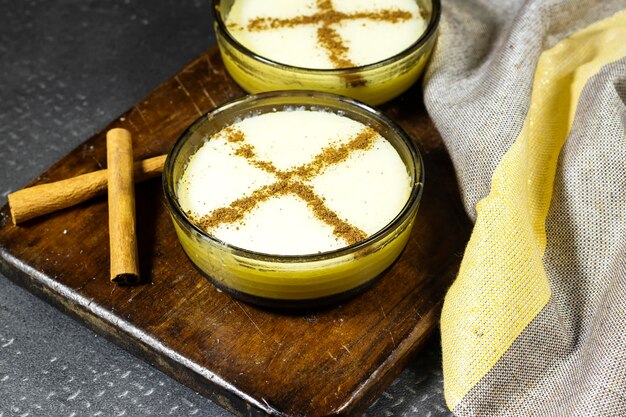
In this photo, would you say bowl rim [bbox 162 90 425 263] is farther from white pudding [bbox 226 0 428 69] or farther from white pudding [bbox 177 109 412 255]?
white pudding [bbox 226 0 428 69]

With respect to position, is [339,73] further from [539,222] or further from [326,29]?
[539,222]

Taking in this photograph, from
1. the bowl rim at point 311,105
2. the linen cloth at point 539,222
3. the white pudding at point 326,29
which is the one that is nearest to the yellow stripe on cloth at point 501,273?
the linen cloth at point 539,222

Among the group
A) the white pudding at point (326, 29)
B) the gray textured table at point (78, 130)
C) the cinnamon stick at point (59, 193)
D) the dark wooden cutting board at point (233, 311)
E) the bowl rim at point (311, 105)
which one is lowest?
the gray textured table at point (78, 130)

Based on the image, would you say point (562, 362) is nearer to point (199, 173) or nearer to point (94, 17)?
point (199, 173)

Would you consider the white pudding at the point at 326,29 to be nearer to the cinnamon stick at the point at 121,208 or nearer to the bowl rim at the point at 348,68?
the bowl rim at the point at 348,68

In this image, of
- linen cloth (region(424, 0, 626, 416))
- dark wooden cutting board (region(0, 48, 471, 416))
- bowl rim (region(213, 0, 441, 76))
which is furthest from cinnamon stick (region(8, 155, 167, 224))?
linen cloth (region(424, 0, 626, 416))

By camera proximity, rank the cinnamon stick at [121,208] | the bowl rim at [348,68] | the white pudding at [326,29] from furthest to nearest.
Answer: the white pudding at [326,29], the bowl rim at [348,68], the cinnamon stick at [121,208]
